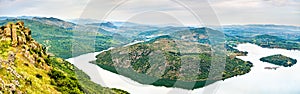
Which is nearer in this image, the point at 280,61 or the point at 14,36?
the point at 14,36

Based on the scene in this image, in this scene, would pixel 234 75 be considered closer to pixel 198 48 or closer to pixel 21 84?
pixel 198 48

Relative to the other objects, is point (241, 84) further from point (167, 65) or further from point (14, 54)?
point (14, 54)

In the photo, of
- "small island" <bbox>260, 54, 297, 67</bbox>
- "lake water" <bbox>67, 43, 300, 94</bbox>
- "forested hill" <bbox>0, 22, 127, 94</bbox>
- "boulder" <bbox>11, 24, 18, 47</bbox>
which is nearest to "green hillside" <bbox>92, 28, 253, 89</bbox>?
"lake water" <bbox>67, 43, 300, 94</bbox>

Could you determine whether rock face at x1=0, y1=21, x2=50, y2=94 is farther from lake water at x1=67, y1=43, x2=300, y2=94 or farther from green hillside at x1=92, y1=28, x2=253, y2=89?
green hillside at x1=92, y1=28, x2=253, y2=89

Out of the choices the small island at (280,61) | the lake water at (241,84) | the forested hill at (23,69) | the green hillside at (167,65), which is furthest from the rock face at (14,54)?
the small island at (280,61)

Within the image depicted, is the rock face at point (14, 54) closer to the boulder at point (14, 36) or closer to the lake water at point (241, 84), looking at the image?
the boulder at point (14, 36)

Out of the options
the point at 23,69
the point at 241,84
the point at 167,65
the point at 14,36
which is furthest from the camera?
the point at 167,65

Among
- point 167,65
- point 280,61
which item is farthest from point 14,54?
point 280,61

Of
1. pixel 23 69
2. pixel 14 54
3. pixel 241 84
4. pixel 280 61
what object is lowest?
pixel 241 84

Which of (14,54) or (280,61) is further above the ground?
(14,54)

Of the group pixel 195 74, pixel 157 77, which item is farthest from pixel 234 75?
pixel 157 77

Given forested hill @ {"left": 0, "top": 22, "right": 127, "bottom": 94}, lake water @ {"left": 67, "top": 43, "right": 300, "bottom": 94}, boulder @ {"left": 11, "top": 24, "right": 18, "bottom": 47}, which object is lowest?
lake water @ {"left": 67, "top": 43, "right": 300, "bottom": 94}
